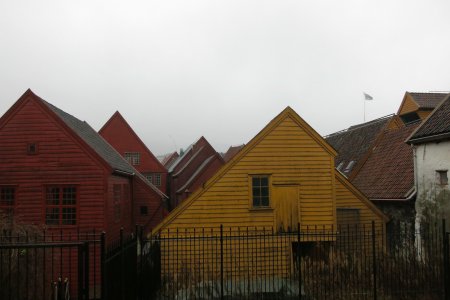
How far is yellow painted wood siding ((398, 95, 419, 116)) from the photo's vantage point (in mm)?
36031

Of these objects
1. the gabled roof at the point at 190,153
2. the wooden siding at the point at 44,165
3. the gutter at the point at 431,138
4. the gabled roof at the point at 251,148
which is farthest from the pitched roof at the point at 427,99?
the wooden siding at the point at 44,165

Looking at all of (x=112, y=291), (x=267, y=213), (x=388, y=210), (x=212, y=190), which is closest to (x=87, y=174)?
(x=212, y=190)

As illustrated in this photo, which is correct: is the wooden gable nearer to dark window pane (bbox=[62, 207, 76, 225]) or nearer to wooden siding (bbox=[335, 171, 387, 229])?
wooden siding (bbox=[335, 171, 387, 229])

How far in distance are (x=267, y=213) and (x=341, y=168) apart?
1362 centimetres

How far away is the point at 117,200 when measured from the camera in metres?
24.5

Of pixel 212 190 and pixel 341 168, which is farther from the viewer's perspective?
pixel 341 168

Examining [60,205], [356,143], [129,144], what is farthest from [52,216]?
[129,144]

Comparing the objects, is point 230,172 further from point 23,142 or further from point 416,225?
point 23,142

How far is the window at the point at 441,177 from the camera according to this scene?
58.5 feet

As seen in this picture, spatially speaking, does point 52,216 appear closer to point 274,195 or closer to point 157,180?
point 274,195

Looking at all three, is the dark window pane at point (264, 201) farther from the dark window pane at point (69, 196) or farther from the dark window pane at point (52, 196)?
the dark window pane at point (52, 196)

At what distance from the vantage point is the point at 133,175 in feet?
94.9

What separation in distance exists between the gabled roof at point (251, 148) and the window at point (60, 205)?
16.3ft

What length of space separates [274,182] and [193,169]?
27593 millimetres
